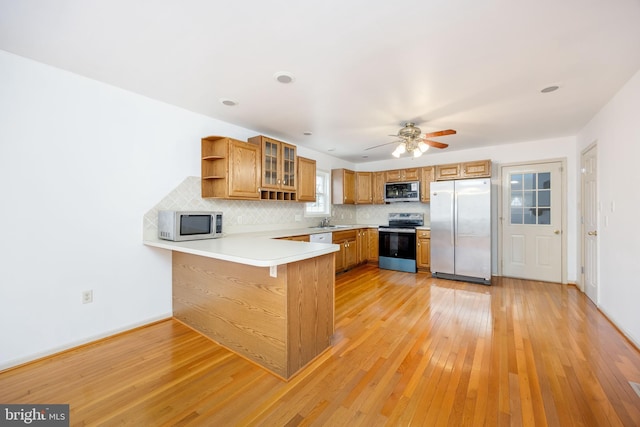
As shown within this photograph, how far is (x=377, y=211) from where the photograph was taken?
6203mm

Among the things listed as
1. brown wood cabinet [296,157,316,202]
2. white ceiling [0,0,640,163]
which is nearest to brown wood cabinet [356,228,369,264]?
brown wood cabinet [296,157,316,202]

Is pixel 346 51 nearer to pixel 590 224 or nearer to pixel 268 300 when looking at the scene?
pixel 268 300

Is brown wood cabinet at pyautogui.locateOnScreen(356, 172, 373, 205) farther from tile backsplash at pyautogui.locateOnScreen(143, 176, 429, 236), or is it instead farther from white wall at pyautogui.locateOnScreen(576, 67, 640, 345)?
white wall at pyautogui.locateOnScreen(576, 67, 640, 345)

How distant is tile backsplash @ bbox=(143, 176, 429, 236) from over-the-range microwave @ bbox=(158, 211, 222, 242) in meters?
0.25

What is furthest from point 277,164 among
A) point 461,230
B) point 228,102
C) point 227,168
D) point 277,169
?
point 461,230

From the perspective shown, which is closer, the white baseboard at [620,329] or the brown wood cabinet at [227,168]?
the white baseboard at [620,329]

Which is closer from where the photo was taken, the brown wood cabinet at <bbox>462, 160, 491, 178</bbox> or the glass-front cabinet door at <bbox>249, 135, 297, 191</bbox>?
the glass-front cabinet door at <bbox>249, 135, 297, 191</bbox>

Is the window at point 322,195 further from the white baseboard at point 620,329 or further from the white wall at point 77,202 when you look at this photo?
the white baseboard at point 620,329

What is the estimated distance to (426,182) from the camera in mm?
5188

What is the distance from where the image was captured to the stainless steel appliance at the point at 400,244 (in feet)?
16.4

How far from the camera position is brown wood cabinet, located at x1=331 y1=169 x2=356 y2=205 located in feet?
18.2

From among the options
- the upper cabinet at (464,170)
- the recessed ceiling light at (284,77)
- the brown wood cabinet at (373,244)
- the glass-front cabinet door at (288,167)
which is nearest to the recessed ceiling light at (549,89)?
the upper cabinet at (464,170)

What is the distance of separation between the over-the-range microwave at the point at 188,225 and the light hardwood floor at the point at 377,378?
3.20ft

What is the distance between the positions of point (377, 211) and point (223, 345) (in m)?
4.63
